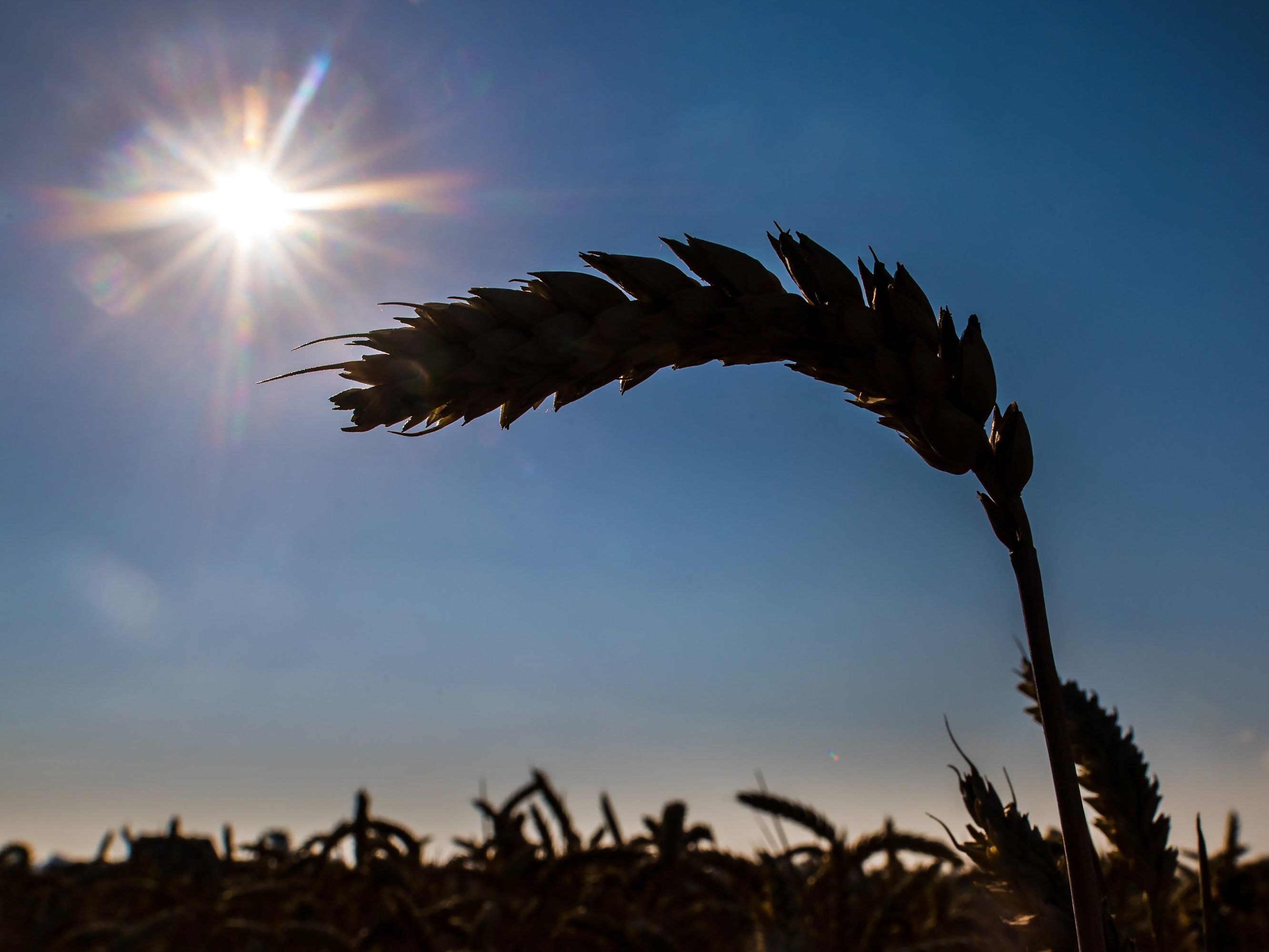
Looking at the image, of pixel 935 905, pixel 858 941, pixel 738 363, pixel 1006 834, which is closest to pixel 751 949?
pixel 858 941

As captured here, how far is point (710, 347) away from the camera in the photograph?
4.75 feet

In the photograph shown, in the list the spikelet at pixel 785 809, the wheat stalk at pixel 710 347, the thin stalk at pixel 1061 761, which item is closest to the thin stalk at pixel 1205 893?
the thin stalk at pixel 1061 761

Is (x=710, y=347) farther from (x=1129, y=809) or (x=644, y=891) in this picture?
(x=644, y=891)

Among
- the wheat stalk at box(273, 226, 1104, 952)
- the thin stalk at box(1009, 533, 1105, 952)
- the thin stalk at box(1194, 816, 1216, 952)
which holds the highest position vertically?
the wheat stalk at box(273, 226, 1104, 952)

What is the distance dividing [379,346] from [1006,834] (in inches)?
53.2

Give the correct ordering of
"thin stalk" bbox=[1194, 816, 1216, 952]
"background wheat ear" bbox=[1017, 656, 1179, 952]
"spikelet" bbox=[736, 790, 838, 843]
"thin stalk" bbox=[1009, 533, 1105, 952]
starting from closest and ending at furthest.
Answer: "thin stalk" bbox=[1009, 533, 1105, 952]
"thin stalk" bbox=[1194, 816, 1216, 952]
"background wheat ear" bbox=[1017, 656, 1179, 952]
"spikelet" bbox=[736, 790, 838, 843]

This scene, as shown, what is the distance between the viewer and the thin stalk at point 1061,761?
1051 millimetres

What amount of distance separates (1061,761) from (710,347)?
2.81 feet

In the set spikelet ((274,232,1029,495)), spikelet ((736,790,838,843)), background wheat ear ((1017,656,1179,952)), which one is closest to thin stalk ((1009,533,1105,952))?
spikelet ((274,232,1029,495))

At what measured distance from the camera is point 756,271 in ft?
4.63

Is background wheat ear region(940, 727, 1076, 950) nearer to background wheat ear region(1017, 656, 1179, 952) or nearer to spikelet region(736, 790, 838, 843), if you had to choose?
background wheat ear region(1017, 656, 1179, 952)

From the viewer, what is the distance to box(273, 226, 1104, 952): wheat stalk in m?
1.29

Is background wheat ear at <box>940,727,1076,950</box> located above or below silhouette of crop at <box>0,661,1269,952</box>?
above

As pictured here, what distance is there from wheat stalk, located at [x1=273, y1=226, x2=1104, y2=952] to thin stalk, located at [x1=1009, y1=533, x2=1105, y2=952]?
0.10 feet
